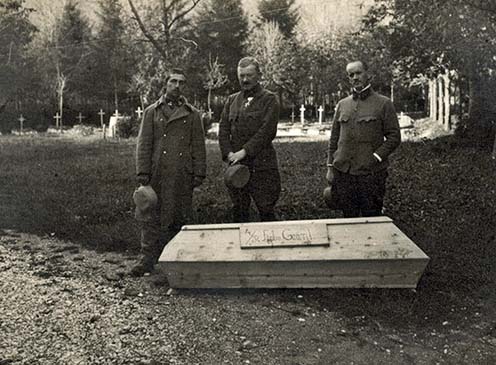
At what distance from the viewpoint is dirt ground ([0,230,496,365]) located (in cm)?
381

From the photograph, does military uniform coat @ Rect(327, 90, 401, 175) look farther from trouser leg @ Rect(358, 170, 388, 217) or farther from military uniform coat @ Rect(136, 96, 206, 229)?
military uniform coat @ Rect(136, 96, 206, 229)

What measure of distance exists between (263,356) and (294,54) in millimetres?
37710

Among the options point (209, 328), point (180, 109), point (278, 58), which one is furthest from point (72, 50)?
point (209, 328)

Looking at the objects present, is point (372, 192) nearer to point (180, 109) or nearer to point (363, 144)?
point (363, 144)

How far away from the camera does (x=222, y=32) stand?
36.9 meters

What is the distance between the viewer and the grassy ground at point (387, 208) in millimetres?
4750

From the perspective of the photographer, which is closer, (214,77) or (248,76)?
(248,76)

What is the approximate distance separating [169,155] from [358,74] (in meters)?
1.98

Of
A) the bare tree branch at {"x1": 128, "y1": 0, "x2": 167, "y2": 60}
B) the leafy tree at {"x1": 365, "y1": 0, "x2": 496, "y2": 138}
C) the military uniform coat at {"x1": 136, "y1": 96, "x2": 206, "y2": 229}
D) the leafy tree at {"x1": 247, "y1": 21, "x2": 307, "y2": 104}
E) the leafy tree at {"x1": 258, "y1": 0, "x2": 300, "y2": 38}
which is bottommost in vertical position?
the military uniform coat at {"x1": 136, "y1": 96, "x2": 206, "y2": 229}

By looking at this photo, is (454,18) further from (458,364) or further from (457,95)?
(457,95)

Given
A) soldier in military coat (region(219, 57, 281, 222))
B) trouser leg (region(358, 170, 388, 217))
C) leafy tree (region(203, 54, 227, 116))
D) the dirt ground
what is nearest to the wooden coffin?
the dirt ground

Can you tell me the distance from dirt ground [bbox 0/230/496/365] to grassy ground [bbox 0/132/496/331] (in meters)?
0.11

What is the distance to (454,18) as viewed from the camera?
11.4 metres

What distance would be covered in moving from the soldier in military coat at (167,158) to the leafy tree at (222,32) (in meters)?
30.7
